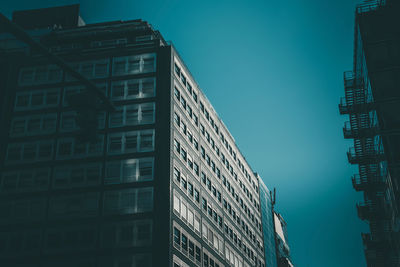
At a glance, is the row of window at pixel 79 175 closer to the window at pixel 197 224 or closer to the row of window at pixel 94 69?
the window at pixel 197 224

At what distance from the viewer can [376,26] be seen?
44.3m

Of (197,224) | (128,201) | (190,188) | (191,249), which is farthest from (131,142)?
(191,249)

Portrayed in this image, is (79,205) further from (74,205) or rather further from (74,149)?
(74,149)

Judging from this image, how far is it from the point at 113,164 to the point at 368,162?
2966 cm

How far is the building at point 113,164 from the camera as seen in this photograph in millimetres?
51594

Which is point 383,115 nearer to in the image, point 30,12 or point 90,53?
point 90,53

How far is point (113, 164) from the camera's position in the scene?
56000 mm

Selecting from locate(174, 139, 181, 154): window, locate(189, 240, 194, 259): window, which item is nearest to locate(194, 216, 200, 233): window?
locate(189, 240, 194, 259): window

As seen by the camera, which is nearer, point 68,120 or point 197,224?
point 68,120

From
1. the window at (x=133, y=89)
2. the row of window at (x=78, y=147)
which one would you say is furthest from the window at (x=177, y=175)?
the window at (x=133, y=89)

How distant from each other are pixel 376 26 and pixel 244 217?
52.9m

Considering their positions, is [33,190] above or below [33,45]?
above

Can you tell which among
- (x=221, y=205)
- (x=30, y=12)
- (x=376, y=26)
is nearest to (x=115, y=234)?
(x=221, y=205)

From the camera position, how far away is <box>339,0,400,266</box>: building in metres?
40.7
